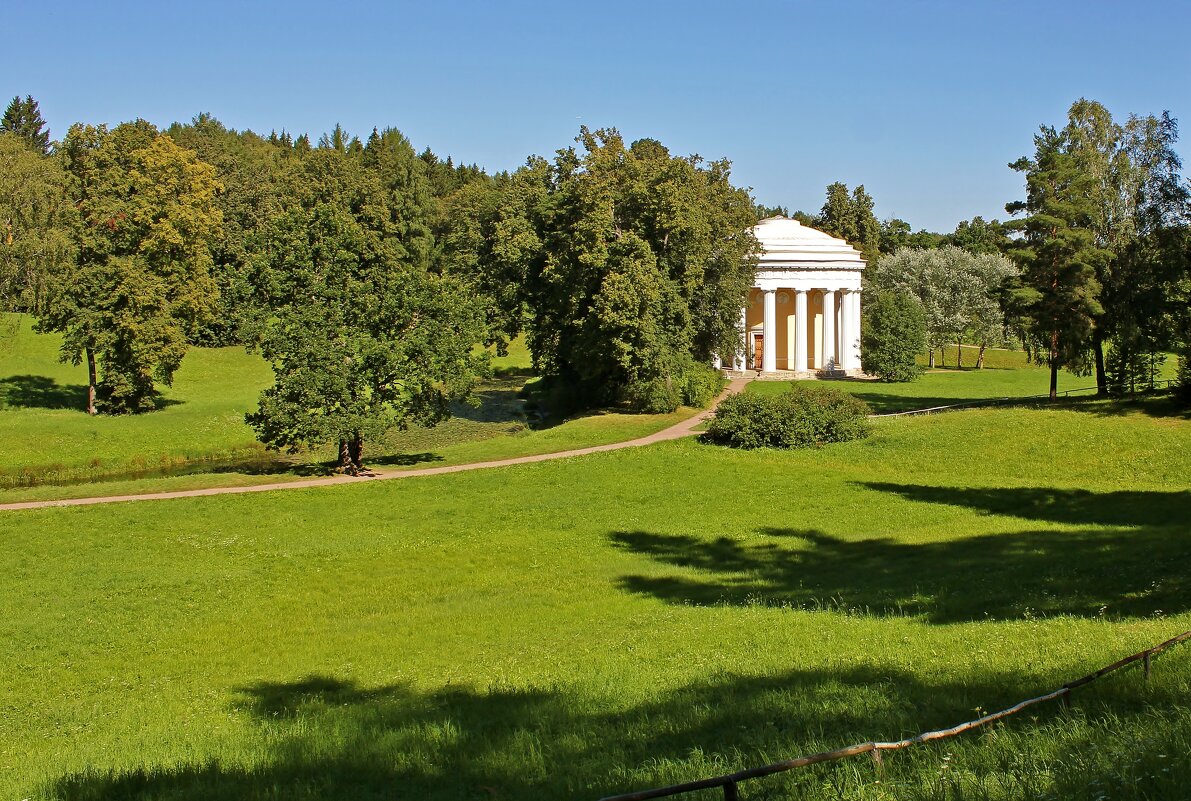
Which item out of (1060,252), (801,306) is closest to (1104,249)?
(1060,252)

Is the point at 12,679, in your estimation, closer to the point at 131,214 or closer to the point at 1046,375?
the point at 131,214

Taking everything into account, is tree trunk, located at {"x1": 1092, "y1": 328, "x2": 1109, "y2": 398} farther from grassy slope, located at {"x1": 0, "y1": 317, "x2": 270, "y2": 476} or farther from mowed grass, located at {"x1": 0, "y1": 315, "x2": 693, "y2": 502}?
grassy slope, located at {"x1": 0, "y1": 317, "x2": 270, "y2": 476}

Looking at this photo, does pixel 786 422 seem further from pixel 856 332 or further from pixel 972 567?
pixel 856 332

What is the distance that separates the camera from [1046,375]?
83.3m

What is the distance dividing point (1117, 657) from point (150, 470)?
42.0 metres

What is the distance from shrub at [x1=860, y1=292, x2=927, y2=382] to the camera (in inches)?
2975

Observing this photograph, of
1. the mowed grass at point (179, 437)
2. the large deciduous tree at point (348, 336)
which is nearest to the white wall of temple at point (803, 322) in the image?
the mowed grass at point (179, 437)

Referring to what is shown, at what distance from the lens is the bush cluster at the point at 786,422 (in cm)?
4231

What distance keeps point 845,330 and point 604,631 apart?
2651 inches

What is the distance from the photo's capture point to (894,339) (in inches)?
A: 2985

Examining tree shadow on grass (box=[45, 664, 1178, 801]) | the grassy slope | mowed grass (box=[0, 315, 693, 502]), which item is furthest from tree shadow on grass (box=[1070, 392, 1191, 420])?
the grassy slope

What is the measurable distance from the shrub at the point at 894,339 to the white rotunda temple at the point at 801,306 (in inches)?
101

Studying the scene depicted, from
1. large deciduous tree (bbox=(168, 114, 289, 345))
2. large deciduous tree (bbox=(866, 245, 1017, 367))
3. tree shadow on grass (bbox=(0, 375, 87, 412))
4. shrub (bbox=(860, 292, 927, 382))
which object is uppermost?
large deciduous tree (bbox=(168, 114, 289, 345))

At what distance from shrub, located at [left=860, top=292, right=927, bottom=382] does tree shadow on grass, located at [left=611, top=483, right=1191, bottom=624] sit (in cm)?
4608
